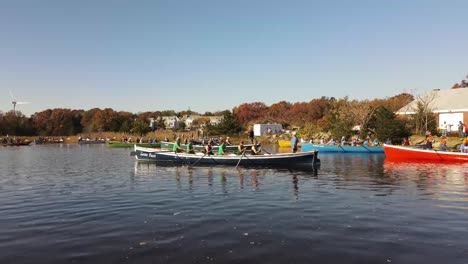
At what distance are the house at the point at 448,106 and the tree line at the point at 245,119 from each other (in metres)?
5.16

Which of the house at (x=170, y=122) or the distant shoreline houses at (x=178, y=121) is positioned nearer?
the distant shoreline houses at (x=178, y=121)

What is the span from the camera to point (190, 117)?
14338 cm

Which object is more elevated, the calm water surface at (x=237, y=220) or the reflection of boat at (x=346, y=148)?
the reflection of boat at (x=346, y=148)

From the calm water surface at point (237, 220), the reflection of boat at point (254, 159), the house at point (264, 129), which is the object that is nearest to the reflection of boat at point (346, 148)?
the reflection of boat at point (254, 159)

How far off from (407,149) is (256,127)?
188 ft

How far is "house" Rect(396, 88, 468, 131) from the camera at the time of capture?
151 ft

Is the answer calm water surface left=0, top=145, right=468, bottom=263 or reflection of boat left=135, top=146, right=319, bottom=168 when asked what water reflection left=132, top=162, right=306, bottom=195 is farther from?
reflection of boat left=135, top=146, right=319, bottom=168

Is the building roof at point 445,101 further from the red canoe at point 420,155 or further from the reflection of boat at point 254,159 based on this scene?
the reflection of boat at point 254,159

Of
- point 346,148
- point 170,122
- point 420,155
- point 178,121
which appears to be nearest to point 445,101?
point 346,148

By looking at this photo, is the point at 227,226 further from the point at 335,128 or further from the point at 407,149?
the point at 335,128

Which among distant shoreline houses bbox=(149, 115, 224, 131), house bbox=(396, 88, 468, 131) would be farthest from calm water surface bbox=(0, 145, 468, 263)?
distant shoreline houses bbox=(149, 115, 224, 131)

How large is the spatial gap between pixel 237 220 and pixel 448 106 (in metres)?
47.8

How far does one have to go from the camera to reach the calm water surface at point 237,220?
7.84m

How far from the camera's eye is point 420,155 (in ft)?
92.7
